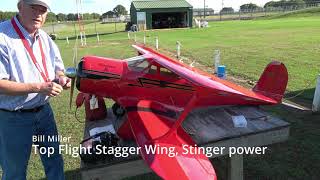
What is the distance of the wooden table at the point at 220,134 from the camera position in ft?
12.5

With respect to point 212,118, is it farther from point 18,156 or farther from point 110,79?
point 18,156

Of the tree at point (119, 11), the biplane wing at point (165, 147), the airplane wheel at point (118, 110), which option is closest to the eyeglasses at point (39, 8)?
the biplane wing at point (165, 147)

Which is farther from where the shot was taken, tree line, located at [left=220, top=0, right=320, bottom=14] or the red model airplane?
tree line, located at [left=220, top=0, right=320, bottom=14]

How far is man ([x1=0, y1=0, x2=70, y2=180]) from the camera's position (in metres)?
3.29

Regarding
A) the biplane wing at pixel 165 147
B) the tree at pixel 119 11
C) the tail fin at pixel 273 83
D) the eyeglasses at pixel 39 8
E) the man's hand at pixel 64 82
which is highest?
the tree at pixel 119 11

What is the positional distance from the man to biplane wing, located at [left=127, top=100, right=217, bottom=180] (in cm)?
108

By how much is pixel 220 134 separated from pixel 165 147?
2.46 ft

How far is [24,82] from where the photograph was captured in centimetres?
342

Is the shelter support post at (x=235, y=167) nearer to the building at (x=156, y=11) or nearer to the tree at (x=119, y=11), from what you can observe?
the building at (x=156, y=11)

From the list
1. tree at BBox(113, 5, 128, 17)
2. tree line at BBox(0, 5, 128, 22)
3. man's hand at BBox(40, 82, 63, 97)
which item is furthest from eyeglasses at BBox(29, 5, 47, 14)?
tree at BBox(113, 5, 128, 17)

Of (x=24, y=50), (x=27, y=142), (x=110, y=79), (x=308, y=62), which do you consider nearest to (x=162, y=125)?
(x=110, y=79)

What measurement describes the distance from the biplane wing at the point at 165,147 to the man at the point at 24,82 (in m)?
1.08

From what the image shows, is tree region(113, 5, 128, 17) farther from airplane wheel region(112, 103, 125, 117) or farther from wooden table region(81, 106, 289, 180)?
wooden table region(81, 106, 289, 180)

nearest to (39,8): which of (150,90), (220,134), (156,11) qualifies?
(150,90)
